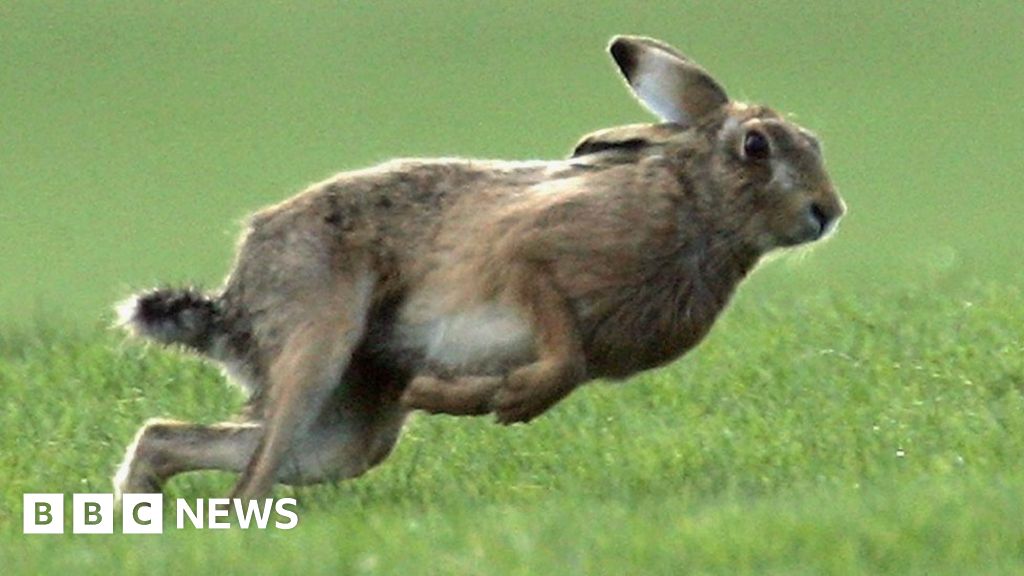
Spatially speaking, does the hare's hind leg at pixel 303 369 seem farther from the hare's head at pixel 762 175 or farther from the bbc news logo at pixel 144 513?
the hare's head at pixel 762 175

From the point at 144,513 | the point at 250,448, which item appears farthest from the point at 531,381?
the point at 144,513

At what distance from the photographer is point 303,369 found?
9.65m

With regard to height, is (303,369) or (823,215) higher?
(823,215)

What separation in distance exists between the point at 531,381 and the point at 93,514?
4.71 ft

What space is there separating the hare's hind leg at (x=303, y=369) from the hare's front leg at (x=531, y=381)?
31cm

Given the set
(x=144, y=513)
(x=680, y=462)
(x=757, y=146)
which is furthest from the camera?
(x=680, y=462)

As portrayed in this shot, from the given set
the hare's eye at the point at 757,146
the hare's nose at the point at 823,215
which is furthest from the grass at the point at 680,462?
the hare's eye at the point at 757,146

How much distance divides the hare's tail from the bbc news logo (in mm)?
590

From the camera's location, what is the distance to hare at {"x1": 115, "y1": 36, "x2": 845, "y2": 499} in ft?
31.4

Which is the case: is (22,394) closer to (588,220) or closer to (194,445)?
(194,445)

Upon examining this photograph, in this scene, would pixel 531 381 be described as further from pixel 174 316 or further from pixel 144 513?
pixel 174 316

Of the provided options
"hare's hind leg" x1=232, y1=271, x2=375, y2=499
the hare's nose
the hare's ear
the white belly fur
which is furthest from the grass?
the hare's ear

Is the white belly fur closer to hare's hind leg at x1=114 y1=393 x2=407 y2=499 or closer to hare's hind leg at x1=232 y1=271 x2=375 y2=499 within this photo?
hare's hind leg at x1=232 y1=271 x2=375 y2=499

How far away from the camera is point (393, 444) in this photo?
10.2 m
